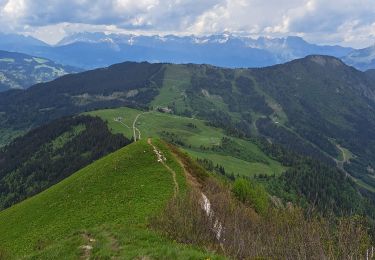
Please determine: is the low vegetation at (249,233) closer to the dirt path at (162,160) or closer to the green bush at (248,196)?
the dirt path at (162,160)

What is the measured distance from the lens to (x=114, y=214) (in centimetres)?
6359

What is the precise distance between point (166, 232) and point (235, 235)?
24.8 feet

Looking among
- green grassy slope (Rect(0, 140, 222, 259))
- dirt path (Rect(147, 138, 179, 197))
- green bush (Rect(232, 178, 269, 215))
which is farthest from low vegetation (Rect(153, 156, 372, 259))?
green bush (Rect(232, 178, 269, 215))

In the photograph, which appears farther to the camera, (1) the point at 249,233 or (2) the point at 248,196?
(2) the point at 248,196

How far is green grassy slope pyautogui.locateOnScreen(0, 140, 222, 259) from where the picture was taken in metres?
46.3

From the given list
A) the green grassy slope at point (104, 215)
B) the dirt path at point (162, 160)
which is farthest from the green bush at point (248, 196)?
the dirt path at point (162, 160)

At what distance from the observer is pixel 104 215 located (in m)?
64.4

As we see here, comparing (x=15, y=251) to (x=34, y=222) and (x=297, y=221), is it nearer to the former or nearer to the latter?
(x=34, y=222)

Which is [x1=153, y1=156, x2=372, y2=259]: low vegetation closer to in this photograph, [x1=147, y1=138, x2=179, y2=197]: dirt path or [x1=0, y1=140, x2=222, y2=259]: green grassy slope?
[x1=0, y1=140, x2=222, y2=259]: green grassy slope

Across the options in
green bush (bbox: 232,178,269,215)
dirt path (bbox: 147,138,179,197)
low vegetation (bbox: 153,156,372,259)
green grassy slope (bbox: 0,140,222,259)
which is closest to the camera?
low vegetation (bbox: 153,156,372,259)

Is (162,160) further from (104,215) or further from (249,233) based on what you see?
(249,233)

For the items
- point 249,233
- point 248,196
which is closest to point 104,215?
point 249,233

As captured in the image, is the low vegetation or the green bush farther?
the green bush

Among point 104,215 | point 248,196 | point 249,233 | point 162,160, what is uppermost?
point 162,160
